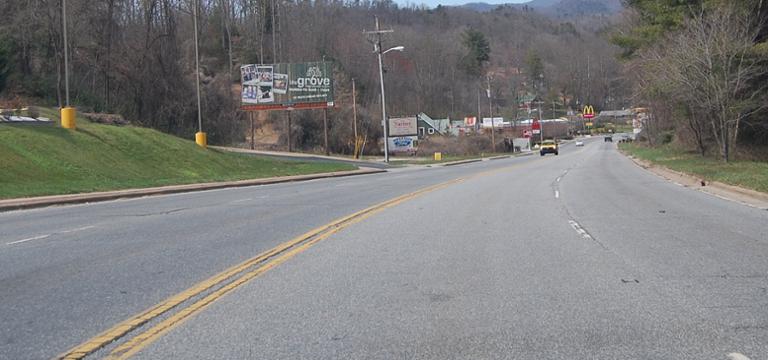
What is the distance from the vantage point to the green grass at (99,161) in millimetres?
Answer: 25328

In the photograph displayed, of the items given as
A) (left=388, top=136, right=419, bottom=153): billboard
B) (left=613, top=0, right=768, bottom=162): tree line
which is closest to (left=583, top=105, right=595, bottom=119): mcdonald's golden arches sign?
(left=388, top=136, right=419, bottom=153): billboard

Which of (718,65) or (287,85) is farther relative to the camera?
(287,85)

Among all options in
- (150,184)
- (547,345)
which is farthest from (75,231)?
(150,184)

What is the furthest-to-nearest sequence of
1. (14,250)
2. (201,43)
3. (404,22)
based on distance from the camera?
1. (404,22)
2. (201,43)
3. (14,250)

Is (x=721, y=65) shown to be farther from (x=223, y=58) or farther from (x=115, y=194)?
(x=223, y=58)

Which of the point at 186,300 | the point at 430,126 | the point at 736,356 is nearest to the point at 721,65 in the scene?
the point at 736,356

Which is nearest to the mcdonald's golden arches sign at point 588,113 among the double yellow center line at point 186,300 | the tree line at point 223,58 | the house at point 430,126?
the tree line at point 223,58

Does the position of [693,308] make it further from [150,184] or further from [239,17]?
[239,17]

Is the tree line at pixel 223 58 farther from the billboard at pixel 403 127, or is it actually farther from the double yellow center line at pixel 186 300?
the double yellow center line at pixel 186 300

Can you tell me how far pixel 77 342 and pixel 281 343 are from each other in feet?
5.71

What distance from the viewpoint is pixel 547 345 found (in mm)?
6230

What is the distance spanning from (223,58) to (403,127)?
73.7 feet

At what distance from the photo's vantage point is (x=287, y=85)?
189 feet

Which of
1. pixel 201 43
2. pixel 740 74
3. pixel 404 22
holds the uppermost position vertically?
pixel 404 22
